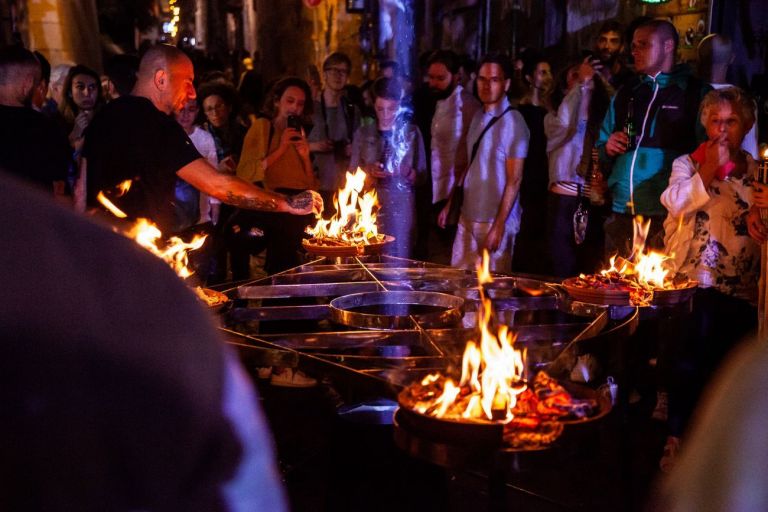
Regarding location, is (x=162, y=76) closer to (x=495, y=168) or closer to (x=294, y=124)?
(x=294, y=124)

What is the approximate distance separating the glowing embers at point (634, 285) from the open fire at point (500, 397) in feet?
3.44

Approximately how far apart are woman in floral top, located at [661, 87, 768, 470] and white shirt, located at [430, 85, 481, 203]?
116 inches

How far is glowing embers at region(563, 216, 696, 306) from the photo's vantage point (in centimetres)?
375

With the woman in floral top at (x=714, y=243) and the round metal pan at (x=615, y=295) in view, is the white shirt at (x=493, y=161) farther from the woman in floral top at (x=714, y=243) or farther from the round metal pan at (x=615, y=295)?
the round metal pan at (x=615, y=295)

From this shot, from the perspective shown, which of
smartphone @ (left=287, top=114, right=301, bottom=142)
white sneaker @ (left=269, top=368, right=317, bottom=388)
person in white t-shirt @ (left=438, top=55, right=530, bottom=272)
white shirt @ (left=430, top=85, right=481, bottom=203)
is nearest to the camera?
white sneaker @ (left=269, top=368, right=317, bottom=388)

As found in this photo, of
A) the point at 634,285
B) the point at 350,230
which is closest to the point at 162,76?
the point at 350,230

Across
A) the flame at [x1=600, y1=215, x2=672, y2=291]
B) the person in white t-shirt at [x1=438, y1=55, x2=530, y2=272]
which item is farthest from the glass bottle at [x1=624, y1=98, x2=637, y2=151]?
the flame at [x1=600, y1=215, x2=672, y2=291]

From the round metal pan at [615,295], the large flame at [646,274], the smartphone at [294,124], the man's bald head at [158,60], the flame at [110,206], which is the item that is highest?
the man's bald head at [158,60]

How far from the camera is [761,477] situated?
33.2 inches

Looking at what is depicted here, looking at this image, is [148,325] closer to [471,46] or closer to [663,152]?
[663,152]

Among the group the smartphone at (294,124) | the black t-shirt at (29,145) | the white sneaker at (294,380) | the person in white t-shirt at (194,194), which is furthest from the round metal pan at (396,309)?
the smartphone at (294,124)

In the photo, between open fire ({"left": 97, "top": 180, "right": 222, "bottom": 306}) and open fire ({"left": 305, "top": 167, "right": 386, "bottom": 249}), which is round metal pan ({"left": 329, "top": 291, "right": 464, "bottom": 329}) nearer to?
open fire ({"left": 97, "top": 180, "right": 222, "bottom": 306})

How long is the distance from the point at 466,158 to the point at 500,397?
5.22 metres

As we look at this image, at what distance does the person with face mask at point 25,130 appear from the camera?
540 cm
